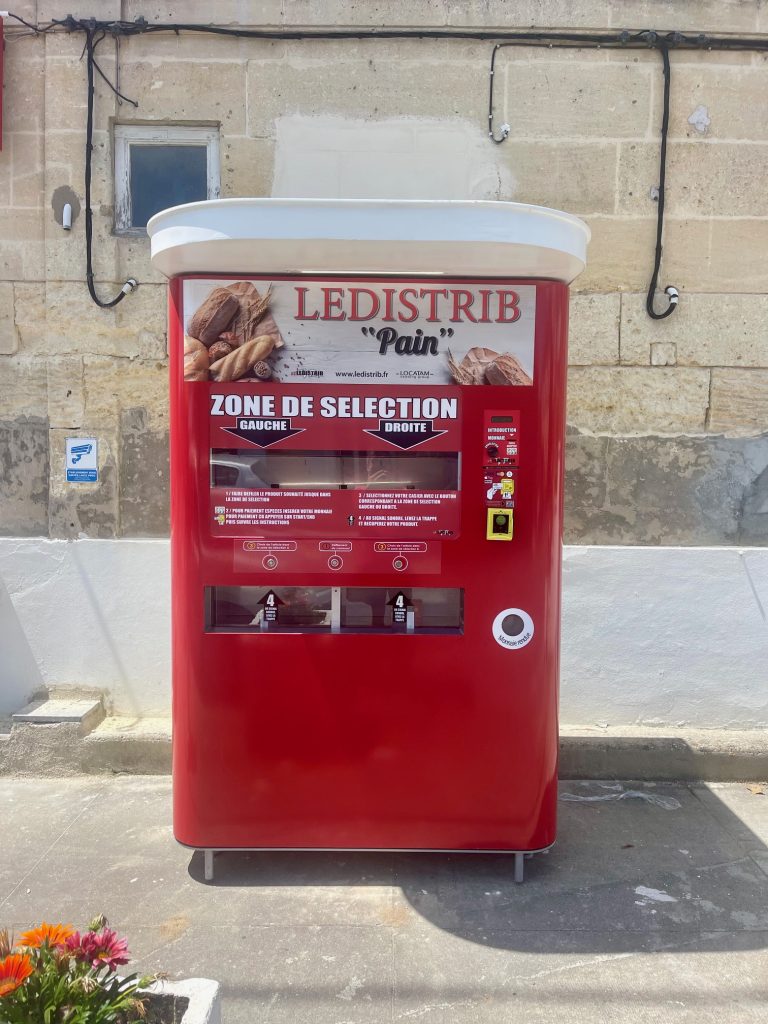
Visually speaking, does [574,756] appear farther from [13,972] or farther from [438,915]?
[13,972]

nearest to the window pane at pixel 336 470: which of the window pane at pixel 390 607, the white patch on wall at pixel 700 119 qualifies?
the window pane at pixel 390 607

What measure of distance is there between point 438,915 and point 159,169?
4.08 metres

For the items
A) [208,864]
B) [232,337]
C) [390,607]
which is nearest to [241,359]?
[232,337]

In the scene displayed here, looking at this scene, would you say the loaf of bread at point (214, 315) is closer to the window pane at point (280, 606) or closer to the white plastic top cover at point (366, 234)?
the white plastic top cover at point (366, 234)

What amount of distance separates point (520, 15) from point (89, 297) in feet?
9.42

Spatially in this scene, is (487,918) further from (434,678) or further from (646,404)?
(646,404)

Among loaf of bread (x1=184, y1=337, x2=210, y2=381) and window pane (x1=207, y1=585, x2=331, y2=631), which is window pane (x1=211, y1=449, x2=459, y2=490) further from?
window pane (x1=207, y1=585, x2=331, y2=631)

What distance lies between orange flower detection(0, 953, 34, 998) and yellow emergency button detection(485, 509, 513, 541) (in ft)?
6.45

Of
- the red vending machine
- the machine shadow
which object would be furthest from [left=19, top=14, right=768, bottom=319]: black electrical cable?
the machine shadow

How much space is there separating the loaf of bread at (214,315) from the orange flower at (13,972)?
2.02m

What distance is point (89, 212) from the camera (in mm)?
4270

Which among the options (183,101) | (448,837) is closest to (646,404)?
(448,837)

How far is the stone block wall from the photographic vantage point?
13.9ft

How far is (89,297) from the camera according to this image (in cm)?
435
